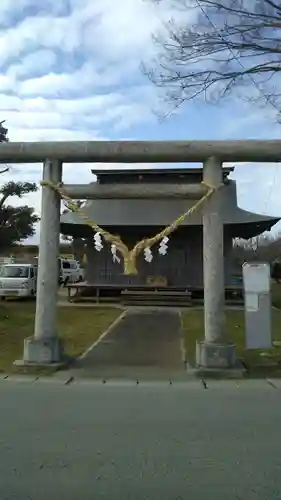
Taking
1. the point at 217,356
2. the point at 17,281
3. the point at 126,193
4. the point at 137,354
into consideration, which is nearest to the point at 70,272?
the point at 17,281

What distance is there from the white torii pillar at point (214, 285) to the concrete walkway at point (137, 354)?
0.67 m

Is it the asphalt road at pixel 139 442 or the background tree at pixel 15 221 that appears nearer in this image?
the asphalt road at pixel 139 442

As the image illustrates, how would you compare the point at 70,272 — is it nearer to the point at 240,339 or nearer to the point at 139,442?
the point at 240,339

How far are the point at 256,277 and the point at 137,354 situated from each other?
3.02 m

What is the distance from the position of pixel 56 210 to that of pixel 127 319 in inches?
356

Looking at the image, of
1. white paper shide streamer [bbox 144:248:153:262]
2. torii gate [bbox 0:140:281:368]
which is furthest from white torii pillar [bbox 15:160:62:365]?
white paper shide streamer [bbox 144:248:153:262]

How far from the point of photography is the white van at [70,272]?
4131 cm

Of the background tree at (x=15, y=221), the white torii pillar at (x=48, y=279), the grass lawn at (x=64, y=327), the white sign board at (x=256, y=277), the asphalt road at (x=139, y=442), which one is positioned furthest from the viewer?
the background tree at (x=15, y=221)

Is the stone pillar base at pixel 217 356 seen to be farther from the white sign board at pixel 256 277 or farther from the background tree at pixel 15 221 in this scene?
the background tree at pixel 15 221

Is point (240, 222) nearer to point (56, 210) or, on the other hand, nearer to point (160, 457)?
point (56, 210)

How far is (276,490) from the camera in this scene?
4.68 meters

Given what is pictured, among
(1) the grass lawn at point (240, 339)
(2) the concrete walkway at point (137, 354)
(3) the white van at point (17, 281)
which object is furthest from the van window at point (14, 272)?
(2) the concrete walkway at point (137, 354)

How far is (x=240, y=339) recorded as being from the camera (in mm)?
14883

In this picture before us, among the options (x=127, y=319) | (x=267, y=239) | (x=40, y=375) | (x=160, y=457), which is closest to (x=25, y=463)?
(x=160, y=457)
